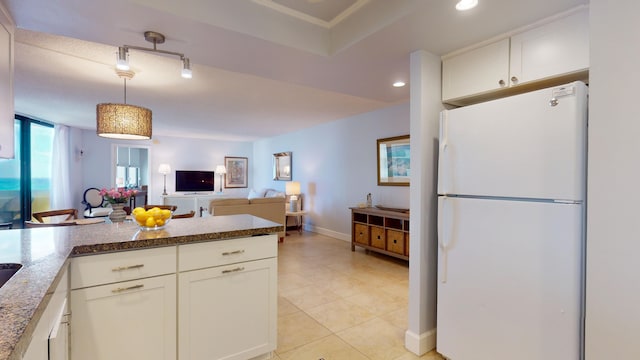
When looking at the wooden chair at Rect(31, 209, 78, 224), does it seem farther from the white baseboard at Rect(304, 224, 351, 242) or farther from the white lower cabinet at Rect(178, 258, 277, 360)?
the white baseboard at Rect(304, 224, 351, 242)

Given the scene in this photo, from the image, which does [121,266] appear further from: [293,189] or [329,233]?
[293,189]

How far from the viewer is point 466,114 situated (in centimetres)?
182

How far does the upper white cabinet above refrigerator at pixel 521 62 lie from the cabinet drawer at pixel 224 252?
1649mm

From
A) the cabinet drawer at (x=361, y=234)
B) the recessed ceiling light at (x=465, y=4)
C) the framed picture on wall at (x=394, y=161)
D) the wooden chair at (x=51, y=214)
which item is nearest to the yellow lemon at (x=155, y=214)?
the recessed ceiling light at (x=465, y=4)

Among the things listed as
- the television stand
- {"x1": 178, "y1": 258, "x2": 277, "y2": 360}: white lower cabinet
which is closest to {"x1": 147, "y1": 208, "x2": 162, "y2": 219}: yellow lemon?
{"x1": 178, "y1": 258, "x2": 277, "y2": 360}: white lower cabinet

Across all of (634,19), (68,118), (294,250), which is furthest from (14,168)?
(634,19)

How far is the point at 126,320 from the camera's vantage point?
1.53 m

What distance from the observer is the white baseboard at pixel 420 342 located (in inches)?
80.9

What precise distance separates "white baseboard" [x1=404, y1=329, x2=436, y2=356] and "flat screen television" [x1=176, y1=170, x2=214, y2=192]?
23.4 ft

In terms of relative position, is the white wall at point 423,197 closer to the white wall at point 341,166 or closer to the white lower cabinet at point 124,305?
the white lower cabinet at point 124,305

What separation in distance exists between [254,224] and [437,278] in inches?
53.4

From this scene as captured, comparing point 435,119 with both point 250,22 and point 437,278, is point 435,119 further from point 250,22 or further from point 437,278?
point 250,22

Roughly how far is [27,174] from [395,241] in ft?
20.4

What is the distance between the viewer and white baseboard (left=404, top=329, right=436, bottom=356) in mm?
2055
